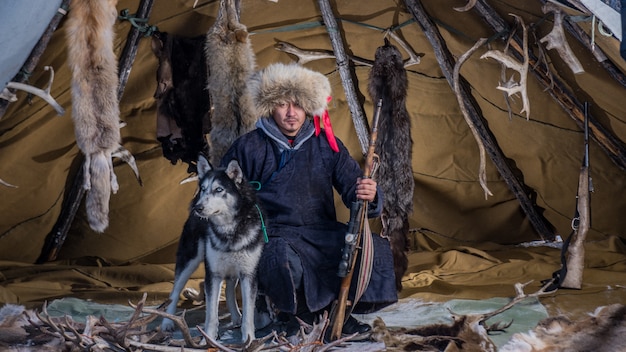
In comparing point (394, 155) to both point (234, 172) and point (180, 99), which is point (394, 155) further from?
point (234, 172)

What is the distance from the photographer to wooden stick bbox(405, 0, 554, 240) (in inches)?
203

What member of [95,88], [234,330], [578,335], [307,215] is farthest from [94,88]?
[578,335]

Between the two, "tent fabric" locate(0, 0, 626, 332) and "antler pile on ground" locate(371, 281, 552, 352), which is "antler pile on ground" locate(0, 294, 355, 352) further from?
"tent fabric" locate(0, 0, 626, 332)

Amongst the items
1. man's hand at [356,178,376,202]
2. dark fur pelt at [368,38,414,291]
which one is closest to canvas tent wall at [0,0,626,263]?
dark fur pelt at [368,38,414,291]

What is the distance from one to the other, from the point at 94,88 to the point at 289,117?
936 mm

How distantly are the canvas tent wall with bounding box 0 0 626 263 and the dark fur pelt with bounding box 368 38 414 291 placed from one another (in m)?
0.59

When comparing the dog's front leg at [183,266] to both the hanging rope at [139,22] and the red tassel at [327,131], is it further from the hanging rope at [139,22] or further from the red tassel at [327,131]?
the hanging rope at [139,22]

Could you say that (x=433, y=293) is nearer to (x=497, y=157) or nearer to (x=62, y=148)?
(x=497, y=157)

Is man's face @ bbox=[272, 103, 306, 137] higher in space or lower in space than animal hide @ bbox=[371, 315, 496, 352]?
higher

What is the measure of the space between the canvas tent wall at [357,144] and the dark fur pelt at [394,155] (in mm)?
594

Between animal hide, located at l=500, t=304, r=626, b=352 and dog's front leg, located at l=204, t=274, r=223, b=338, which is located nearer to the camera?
dog's front leg, located at l=204, t=274, r=223, b=338

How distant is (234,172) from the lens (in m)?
3.41

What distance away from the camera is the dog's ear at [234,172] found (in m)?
3.38

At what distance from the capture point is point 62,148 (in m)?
5.38
